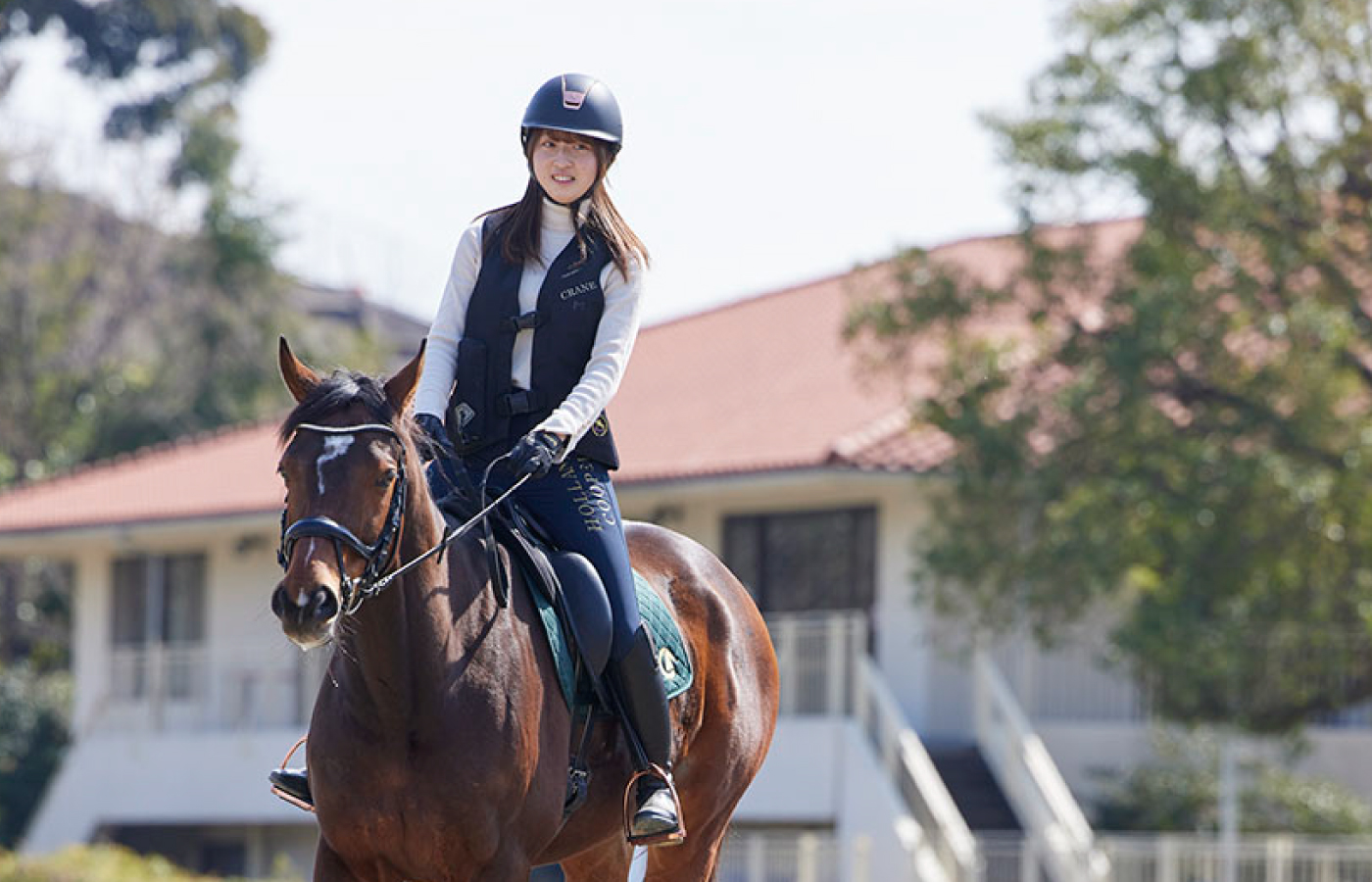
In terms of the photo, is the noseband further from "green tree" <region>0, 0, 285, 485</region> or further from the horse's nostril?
"green tree" <region>0, 0, 285, 485</region>

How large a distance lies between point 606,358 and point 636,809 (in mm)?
1485

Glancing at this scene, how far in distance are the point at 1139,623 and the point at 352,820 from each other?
1440 centimetres

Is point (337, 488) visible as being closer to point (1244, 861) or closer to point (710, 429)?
point (1244, 861)

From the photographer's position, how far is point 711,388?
31344 millimetres

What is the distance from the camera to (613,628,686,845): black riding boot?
25.9 ft

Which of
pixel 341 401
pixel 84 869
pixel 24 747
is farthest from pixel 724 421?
pixel 341 401

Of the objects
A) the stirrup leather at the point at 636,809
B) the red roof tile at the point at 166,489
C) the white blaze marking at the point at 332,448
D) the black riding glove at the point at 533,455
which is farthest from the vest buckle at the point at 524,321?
the red roof tile at the point at 166,489

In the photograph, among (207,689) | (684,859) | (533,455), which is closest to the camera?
(533,455)

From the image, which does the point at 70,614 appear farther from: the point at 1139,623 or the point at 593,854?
the point at 593,854

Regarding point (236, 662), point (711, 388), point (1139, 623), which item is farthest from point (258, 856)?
point (1139, 623)

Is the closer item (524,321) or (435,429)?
(435,429)

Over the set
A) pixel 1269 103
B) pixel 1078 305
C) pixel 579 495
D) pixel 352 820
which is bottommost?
pixel 352 820

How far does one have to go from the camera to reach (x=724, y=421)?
29.2 m

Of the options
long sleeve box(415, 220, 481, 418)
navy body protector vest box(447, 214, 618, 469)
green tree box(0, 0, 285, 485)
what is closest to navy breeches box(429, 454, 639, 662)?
navy body protector vest box(447, 214, 618, 469)
